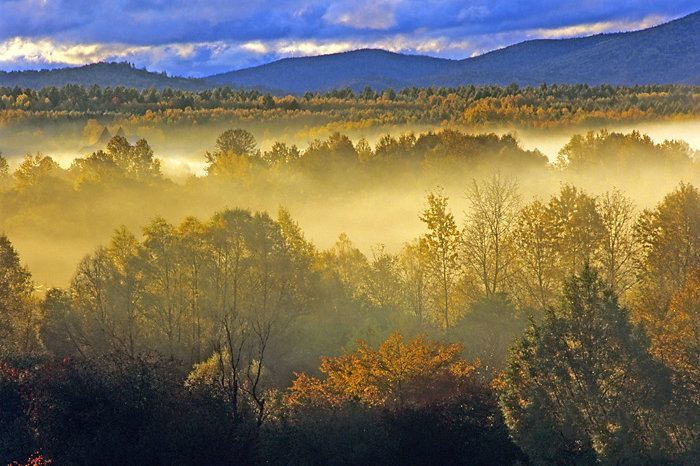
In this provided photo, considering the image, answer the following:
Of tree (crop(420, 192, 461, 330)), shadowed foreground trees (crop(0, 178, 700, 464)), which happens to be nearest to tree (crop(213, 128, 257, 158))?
shadowed foreground trees (crop(0, 178, 700, 464))

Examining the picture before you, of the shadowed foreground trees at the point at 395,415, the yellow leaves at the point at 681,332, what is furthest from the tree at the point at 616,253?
the shadowed foreground trees at the point at 395,415

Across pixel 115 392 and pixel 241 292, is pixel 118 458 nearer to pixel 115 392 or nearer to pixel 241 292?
pixel 115 392

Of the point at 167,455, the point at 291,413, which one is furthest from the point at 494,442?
the point at 167,455

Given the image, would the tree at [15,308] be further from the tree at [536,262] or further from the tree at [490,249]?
the tree at [536,262]

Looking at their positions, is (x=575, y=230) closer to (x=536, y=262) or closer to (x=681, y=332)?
(x=536, y=262)

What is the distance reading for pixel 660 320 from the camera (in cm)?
5538

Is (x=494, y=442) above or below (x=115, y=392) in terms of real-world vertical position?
below

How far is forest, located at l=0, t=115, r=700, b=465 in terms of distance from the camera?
46312mm

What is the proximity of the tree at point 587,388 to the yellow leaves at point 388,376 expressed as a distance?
7.73 meters

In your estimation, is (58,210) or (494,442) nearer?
(494,442)

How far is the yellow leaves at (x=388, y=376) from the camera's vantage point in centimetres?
5384

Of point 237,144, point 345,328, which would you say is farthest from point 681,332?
point 237,144

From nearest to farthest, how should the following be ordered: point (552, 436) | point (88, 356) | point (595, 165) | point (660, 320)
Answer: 1. point (552, 436)
2. point (660, 320)
3. point (88, 356)
4. point (595, 165)

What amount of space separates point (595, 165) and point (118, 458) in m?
105
